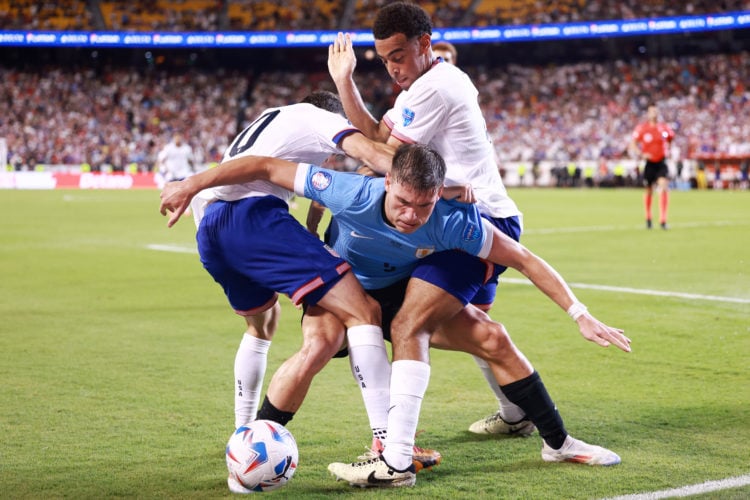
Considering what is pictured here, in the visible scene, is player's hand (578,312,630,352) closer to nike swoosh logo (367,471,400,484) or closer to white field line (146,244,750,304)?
nike swoosh logo (367,471,400,484)

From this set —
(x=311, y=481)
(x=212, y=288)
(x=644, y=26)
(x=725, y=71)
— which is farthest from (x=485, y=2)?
(x=311, y=481)

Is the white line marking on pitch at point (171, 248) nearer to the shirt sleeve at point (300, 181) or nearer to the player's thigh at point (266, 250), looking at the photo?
the player's thigh at point (266, 250)

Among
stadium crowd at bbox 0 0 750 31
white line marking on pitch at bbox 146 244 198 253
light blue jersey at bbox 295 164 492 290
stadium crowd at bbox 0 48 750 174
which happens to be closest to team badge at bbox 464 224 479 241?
light blue jersey at bbox 295 164 492 290

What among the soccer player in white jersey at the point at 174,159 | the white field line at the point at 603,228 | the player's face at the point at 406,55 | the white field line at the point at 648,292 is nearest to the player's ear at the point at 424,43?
the player's face at the point at 406,55

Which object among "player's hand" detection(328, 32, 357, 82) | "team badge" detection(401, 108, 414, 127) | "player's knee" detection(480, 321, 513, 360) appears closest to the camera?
"player's knee" detection(480, 321, 513, 360)

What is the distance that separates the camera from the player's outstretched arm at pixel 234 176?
165 inches

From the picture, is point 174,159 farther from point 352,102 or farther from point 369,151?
point 369,151

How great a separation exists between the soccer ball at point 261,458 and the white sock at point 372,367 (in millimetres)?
411

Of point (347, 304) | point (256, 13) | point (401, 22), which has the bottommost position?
point (347, 304)

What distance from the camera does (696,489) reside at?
12.7 ft

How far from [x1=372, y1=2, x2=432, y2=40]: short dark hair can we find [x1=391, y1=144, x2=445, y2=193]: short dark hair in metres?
0.80

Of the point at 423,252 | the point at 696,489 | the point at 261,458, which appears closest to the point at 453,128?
the point at 423,252

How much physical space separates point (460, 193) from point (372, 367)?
86 centimetres

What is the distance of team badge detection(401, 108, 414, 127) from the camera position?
4480 mm
